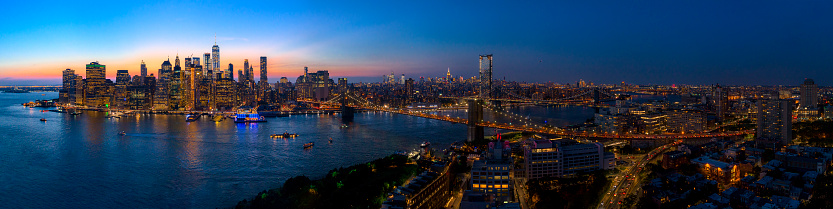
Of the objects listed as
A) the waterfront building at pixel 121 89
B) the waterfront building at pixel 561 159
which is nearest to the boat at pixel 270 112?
the waterfront building at pixel 121 89

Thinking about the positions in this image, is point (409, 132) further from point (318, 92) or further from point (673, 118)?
point (318, 92)

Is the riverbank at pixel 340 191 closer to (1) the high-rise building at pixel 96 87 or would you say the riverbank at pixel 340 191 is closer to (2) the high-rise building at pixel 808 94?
(2) the high-rise building at pixel 808 94

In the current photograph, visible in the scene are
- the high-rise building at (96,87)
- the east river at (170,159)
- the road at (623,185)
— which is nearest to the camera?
the road at (623,185)

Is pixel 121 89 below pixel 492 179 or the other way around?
the other way around

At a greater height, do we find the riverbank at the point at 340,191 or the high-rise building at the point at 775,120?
the high-rise building at the point at 775,120

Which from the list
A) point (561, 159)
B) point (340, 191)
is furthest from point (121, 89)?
point (561, 159)

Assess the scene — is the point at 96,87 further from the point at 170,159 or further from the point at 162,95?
the point at 170,159

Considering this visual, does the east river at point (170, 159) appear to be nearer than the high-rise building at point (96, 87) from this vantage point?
Yes

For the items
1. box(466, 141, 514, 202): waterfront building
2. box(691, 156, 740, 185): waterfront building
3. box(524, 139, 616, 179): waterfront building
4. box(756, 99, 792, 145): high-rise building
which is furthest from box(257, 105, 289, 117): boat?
box(691, 156, 740, 185): waterfront building

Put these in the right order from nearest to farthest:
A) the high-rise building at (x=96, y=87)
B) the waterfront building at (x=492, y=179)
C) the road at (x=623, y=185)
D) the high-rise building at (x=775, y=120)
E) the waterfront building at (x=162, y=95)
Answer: the road at (x=623, y=185) → the waterfront building at (x=492, y=179) → the high-rise building at (x=775, y=120) → the waterfront building at (x=162, y=95) → the high-rise building at (x=96, y=87)
